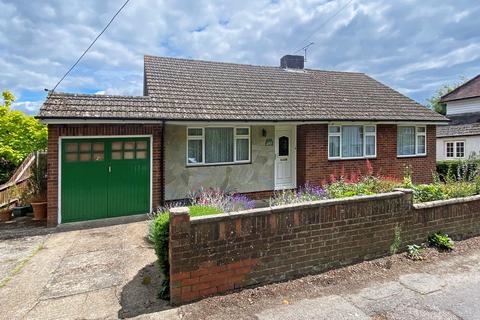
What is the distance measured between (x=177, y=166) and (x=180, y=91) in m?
2.71

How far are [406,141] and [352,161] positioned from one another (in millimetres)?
3045

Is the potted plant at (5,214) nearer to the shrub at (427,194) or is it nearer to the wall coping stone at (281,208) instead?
the wall coping stone at (281,208)

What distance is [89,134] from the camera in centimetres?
770

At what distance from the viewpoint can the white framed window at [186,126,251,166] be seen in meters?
9.65

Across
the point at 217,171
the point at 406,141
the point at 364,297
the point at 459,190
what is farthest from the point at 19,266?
the point at 406,141

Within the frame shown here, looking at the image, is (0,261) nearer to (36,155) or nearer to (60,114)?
(60,114)

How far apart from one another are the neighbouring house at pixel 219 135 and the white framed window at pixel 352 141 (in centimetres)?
4

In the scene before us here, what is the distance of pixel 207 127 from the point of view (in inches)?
384

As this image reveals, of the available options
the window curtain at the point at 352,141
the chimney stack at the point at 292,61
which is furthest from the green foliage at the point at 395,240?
the chimney stack at the point at 292,61

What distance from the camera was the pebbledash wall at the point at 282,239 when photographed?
12.2 feet

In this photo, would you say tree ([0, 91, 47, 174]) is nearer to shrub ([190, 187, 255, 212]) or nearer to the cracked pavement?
shrub ([190, 187, 255, 212])

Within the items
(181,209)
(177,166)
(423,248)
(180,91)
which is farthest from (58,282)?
(180,91)

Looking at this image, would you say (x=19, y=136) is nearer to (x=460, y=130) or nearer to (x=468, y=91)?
(x=460, y=130)

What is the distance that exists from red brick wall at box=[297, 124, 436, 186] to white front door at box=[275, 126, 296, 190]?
235 mm
